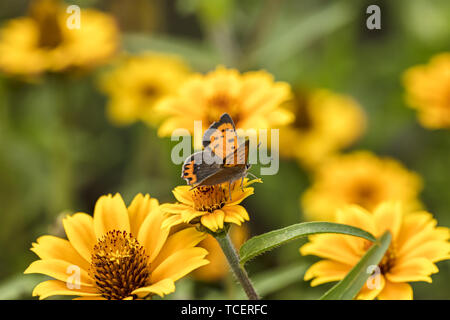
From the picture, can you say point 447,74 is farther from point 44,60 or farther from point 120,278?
point 120,278

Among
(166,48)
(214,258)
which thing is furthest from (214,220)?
(166,48)

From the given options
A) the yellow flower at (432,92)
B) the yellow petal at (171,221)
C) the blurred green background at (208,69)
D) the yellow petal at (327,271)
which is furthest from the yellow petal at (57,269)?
the yellow flower at (432,92)

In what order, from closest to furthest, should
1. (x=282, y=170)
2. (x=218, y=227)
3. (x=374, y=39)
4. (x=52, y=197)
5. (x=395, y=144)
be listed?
(x=218, y=227)
(x=52, y=197)
(x=282, y=170)
(x=395, y=144)
(x=374, y=39)

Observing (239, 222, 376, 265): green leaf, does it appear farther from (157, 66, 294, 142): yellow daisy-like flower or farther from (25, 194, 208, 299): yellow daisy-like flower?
(157, 66, 294, 142): yellow daisy-like flower

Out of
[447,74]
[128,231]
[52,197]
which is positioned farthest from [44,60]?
[447,74]

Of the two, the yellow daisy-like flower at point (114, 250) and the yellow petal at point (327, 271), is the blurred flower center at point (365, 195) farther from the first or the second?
the yellow daisy-like flower at point (114, 250)

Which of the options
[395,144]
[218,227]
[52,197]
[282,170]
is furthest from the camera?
[395,144]
